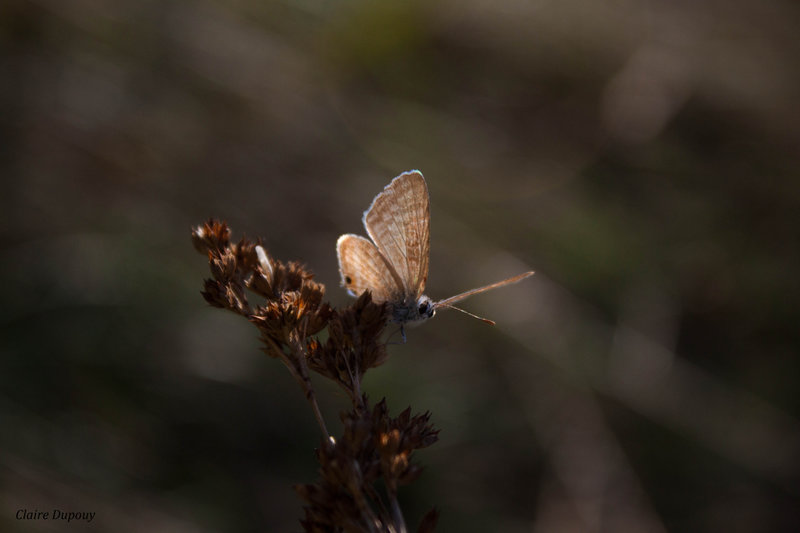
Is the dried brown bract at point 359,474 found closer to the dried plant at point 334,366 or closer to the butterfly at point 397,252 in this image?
the dried plant at point 334,366

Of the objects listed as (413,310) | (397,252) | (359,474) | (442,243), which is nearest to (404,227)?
(397,252)

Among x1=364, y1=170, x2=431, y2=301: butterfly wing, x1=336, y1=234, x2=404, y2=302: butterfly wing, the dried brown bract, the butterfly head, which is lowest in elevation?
the dried brown bract

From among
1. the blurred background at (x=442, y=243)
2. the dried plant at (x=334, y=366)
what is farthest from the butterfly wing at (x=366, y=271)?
the blurred background at (x=442, y=243)

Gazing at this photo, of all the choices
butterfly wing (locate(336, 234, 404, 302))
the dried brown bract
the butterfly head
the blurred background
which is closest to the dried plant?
the dried brown bract

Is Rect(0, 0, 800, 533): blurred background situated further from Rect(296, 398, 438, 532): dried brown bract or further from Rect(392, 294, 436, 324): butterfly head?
Rect(296, 398, 438, 532): dried brown bract

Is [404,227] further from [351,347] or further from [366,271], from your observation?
[351,347]

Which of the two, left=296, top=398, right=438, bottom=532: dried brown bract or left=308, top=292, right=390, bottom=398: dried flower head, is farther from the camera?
left=308, top=292, right=390, bottom=398: dried flower head

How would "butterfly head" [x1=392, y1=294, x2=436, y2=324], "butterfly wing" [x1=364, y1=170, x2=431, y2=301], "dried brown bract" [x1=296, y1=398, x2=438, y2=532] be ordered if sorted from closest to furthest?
"dried brown bract" [x1=296, y1=398, x2=438, y2=532] → "butterfly wing" [x1=364, y1=170, x2=431, y2=301] → "butterfly head" [x1=392, y1=294, x2=436, y2=324]

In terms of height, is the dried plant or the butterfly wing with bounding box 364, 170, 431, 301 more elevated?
the butterfly wing with bounding box 364, 170, 431, 301
